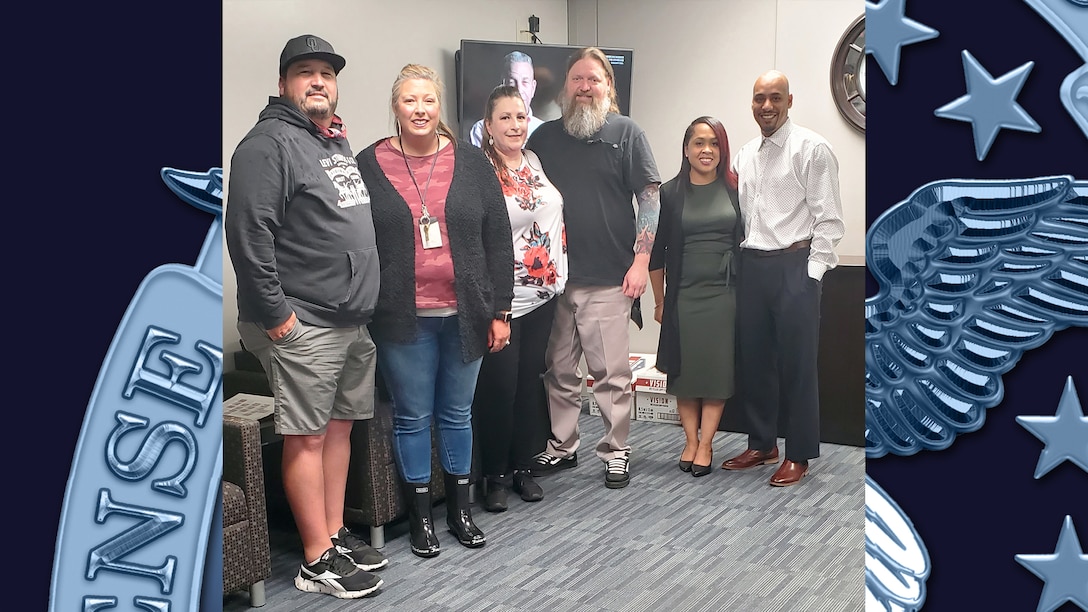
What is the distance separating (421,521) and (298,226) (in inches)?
36.9

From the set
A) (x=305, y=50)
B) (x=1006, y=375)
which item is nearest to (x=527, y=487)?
(x=305, y=50)

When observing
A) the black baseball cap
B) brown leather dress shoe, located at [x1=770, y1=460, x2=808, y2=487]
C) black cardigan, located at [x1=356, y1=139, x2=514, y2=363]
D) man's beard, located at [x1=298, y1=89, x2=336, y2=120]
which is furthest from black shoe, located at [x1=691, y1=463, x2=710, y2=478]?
the black baseball cap

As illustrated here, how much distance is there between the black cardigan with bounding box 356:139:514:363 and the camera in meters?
2.66

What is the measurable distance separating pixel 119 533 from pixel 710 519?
85.2 inches

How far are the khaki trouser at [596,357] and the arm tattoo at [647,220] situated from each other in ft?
0.61

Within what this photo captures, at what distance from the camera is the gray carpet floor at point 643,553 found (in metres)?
2.40

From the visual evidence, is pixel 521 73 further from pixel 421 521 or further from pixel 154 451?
pixel 154 451

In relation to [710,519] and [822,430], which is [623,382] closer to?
[710,519]

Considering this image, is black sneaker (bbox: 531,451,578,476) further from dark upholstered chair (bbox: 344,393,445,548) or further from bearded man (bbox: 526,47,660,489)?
dark upholstered chair (bbox: 344,393,445,548)

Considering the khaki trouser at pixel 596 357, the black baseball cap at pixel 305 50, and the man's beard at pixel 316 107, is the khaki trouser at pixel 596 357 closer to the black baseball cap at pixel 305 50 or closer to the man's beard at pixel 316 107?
the man's beard at pixel 316 107

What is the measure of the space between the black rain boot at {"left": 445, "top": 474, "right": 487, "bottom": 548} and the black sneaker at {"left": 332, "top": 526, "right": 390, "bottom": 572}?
28 centimetres

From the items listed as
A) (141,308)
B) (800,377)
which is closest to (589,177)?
(800,377)

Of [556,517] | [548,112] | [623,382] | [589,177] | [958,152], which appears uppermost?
[548,112]

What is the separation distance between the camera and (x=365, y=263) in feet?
8.27
